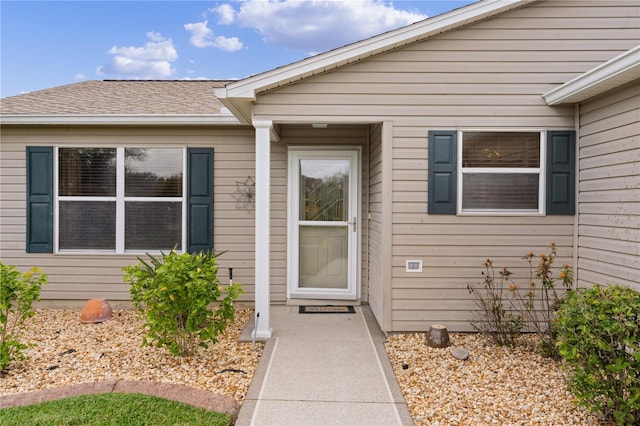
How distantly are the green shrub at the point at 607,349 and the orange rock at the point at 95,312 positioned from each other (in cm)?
486

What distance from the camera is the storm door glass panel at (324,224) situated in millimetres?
5785

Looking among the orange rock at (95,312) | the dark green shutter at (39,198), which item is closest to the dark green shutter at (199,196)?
the orange rock at (95,312)

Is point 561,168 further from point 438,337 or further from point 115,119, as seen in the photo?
point 115,119

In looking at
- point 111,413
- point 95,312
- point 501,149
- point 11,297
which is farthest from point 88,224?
point 501,149

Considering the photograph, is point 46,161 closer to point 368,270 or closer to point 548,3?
point 368,270

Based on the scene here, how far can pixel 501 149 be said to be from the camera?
440 centimetres

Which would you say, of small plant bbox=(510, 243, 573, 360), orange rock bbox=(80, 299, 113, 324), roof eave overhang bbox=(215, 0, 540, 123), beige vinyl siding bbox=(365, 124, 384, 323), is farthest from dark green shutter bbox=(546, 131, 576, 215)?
orange rock bbox=(80, 299, 113, 324)

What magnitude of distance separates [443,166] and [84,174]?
15.2 feet

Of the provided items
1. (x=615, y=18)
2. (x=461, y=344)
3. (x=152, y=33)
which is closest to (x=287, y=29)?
(x=152, y=33)

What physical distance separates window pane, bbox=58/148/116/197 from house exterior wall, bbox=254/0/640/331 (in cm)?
266

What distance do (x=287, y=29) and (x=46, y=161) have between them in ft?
32.9

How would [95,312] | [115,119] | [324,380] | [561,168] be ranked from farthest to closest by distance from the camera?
[115,119] < [95,312] < [561,168] < [324,380]

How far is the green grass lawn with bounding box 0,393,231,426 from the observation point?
2.61 metres

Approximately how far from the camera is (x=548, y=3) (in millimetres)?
4328
